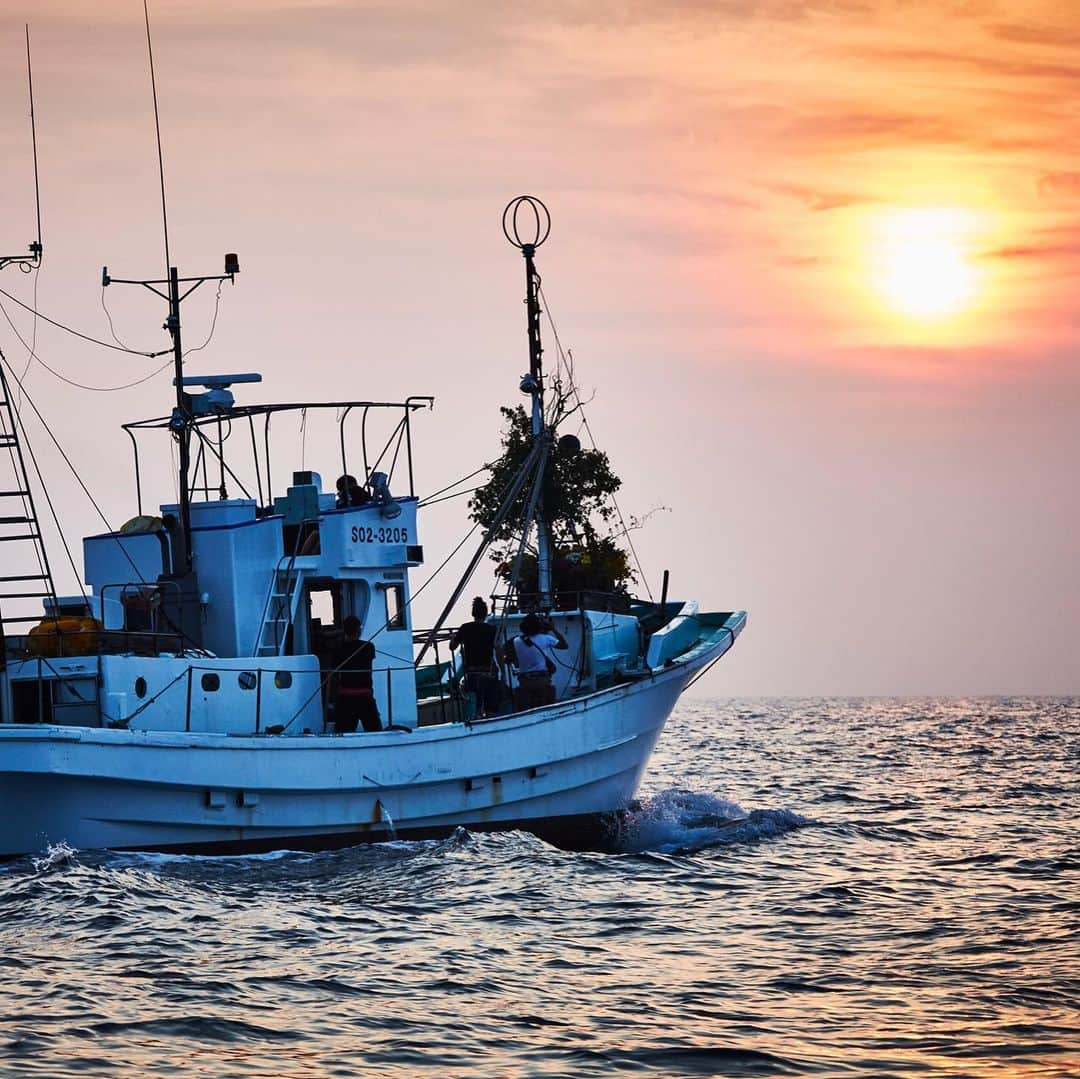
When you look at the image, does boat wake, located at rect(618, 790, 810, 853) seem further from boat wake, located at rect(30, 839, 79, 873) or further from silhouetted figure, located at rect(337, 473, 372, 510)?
boat wake, located at rect(30, 839, 79, 873)

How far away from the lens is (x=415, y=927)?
1638cm

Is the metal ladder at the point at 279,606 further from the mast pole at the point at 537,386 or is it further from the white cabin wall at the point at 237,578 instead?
the mast pole at the point at 537,386

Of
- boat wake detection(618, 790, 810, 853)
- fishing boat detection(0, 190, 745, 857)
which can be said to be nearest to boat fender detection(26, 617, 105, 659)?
fishing boat detection(0, 190, 745, 857)

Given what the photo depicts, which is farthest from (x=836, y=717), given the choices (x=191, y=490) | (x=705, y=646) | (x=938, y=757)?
(x=191, y=490)

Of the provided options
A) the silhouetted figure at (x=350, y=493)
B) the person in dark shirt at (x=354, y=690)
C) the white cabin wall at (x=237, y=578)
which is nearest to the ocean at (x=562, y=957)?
the person in dark shirt at (x=354, y=690)

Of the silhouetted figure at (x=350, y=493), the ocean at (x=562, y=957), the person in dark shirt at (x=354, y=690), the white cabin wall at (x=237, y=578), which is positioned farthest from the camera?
the silhouetted figure at (x=350, y=493)

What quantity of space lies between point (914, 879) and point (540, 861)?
413cm

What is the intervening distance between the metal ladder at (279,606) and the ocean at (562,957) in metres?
2.93

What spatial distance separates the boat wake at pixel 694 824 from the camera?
23656 mm

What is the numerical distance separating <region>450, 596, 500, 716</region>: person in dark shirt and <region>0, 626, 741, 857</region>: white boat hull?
88 cm

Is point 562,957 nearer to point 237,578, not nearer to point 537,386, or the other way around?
point 237,578

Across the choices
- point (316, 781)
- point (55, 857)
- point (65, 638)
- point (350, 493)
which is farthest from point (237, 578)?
point (55, 857)

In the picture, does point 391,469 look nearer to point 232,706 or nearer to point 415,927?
point 232,706

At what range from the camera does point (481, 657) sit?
23.7 meters
